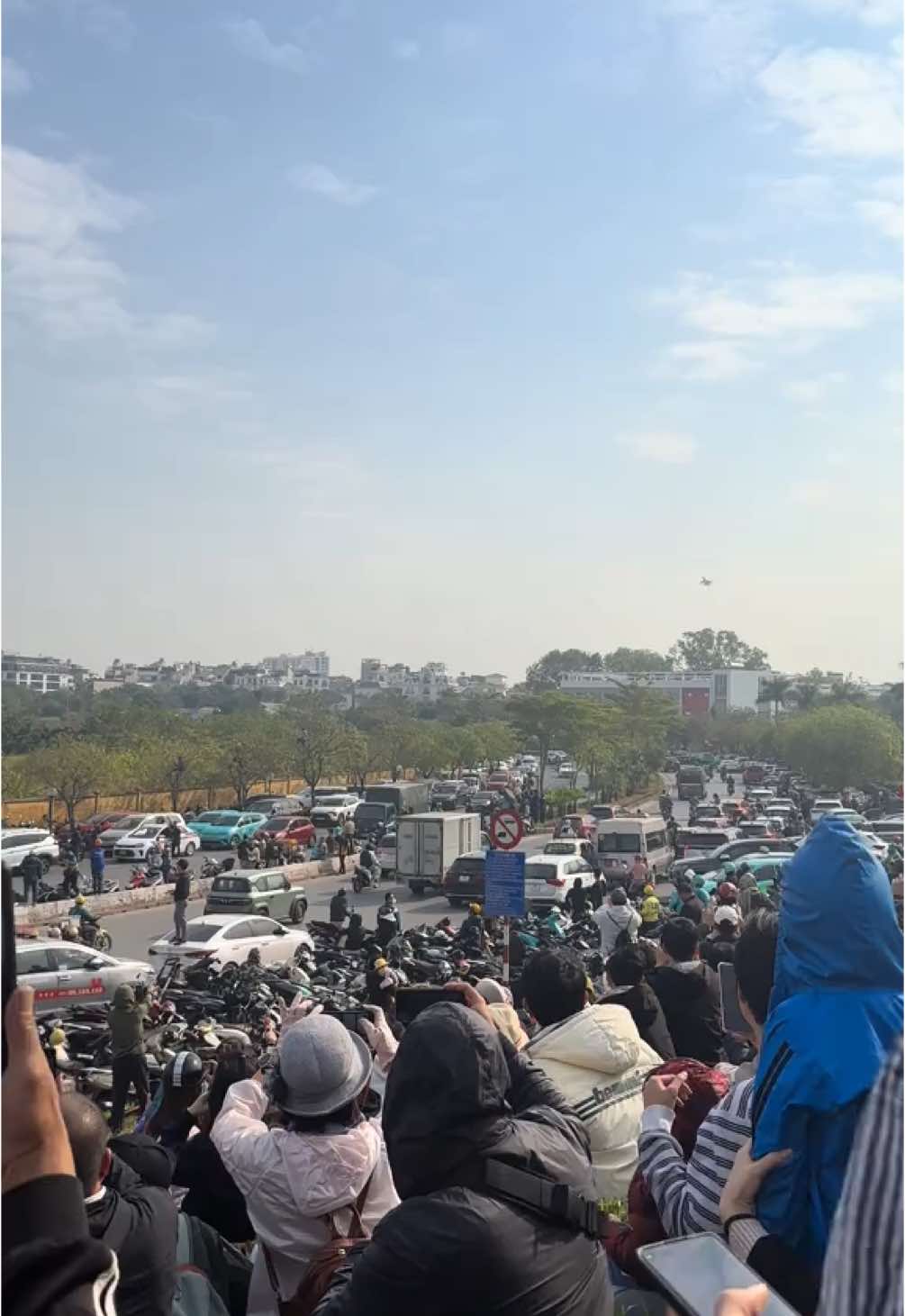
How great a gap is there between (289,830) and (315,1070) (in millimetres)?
32182

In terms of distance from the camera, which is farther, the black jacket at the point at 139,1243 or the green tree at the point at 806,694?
the green tree at the point at 806,694

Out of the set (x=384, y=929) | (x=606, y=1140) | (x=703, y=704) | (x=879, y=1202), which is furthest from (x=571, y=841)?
(x=703, y=704)

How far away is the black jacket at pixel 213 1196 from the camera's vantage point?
3.96 metres

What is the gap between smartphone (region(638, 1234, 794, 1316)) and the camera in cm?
153

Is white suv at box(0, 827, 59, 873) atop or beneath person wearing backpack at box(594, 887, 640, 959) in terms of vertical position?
beneath

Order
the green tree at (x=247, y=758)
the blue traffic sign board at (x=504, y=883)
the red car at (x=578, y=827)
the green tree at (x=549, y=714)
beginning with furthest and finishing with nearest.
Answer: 1. the green tree at (x=549, y=714)
2. the green tree at (x=247, y=758)
3. the red car at (x=578, y=827)
4. the blue traffic sign board at (x=504, y=883)

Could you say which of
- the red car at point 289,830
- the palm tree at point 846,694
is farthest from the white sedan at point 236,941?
the palm tree at point 846,694

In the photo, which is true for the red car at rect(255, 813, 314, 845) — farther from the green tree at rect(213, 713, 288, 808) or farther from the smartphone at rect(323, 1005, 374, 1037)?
the smartphone at rect(323, 1005, 374, 1037)

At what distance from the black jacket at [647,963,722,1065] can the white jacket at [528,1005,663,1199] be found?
7.88 feet

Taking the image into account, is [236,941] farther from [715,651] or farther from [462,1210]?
[715,651]

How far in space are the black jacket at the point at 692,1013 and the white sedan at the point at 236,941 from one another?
35.5ft

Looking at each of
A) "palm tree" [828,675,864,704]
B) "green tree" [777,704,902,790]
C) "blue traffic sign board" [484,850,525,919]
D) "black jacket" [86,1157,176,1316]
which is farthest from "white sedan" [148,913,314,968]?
"palm tree" [828,675,864,704]

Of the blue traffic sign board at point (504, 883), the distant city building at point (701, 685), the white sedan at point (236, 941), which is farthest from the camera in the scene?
the distant city building at point (701, 685)

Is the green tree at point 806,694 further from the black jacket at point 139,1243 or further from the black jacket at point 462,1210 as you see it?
the black jacket at point 462,1210
